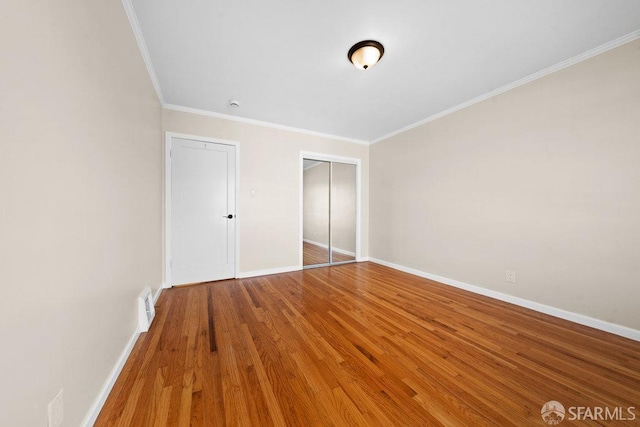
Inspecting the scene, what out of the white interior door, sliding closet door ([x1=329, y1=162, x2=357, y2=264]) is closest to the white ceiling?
the white interior door

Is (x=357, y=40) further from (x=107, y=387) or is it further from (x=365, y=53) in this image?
(x=107, y=387)

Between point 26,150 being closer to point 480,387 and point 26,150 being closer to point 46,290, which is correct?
point 46,290

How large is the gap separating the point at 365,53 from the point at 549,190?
246 cm

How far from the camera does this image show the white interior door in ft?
10.5

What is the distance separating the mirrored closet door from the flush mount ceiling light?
7.84 feet

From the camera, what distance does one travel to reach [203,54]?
Result: 86.2 inches

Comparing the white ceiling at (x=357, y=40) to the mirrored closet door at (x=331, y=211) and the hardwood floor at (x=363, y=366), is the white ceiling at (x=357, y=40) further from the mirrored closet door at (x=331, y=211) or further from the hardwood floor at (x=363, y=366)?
the hardwood floor at (x=363, y=366)

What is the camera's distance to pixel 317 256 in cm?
507

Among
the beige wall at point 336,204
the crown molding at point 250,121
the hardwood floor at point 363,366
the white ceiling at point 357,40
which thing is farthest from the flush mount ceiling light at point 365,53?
the hardwood floor at point 363,366

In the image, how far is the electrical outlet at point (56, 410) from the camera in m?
0.84

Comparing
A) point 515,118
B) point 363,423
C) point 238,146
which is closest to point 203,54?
point 238,146

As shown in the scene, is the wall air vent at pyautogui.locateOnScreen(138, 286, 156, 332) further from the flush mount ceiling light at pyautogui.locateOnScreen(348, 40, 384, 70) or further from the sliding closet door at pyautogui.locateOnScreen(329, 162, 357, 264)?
the sliding closet door at pyautogui.locateOnScreen(329, 162, 357, 264)

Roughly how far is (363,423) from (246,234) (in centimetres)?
299

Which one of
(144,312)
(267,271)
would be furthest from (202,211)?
(144,312)
